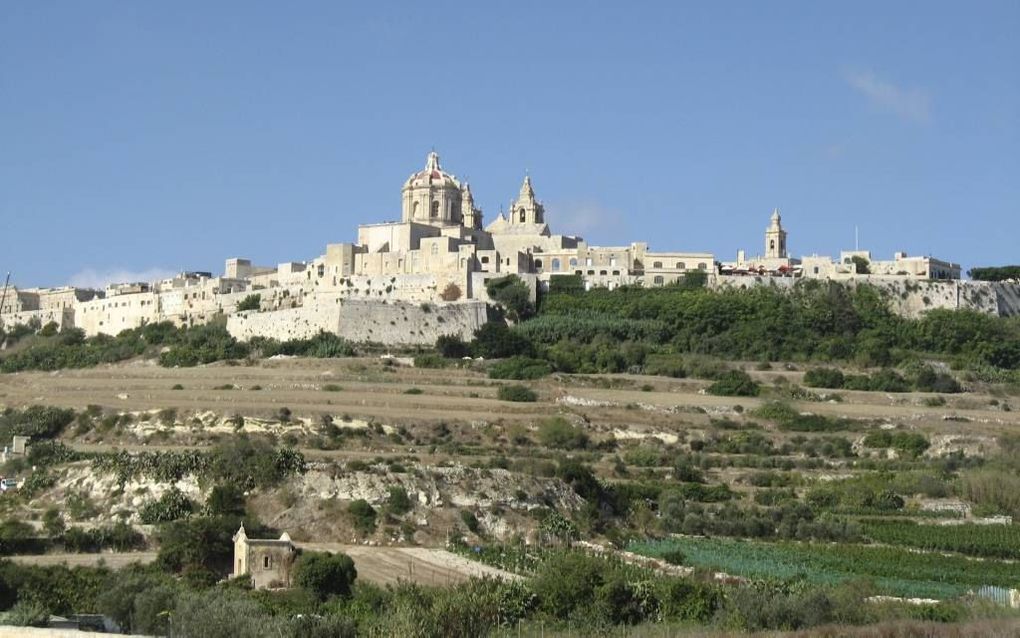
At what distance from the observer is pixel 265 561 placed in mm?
37906

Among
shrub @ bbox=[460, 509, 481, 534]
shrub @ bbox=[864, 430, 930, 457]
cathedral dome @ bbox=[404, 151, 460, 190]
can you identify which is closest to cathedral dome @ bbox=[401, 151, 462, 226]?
cathedral dome @ bbox=[404, 151, 460, 190]

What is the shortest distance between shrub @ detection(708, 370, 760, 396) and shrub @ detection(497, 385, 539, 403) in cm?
627

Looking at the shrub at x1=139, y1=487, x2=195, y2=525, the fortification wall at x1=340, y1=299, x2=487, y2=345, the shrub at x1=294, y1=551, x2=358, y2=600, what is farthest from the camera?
the fortification wall at x1=340, y1=299, x2=487, y2=345

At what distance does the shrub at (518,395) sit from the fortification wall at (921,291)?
1660 centimetres

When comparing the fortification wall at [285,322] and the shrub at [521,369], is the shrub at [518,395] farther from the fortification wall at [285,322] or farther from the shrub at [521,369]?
the fortification wall at [285,322]

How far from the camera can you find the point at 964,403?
202ft

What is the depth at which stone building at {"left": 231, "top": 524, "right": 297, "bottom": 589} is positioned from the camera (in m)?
37.2

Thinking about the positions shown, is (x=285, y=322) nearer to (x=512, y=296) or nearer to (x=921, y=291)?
(x=512, y=296)

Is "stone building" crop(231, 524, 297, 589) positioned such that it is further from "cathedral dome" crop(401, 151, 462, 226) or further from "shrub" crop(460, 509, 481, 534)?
"cathedral dome" crop(401, 151, 462, 226)

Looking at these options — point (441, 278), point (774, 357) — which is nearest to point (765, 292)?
point (774, 357)

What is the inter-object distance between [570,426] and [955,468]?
36.2 ft

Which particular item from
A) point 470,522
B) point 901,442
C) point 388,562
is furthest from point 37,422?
point 901,442

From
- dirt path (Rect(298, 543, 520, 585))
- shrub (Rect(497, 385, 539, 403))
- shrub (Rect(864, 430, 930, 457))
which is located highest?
shrub (Rect(497, 385, 539, 403))

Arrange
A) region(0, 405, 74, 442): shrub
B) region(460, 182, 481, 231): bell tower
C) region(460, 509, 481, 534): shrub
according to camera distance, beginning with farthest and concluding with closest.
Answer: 1. region(460, 182, 481, 231): bell tower
2. region(0, 405, 74, 442): shrub
3. region(460, 509, 481, 534): shrub
